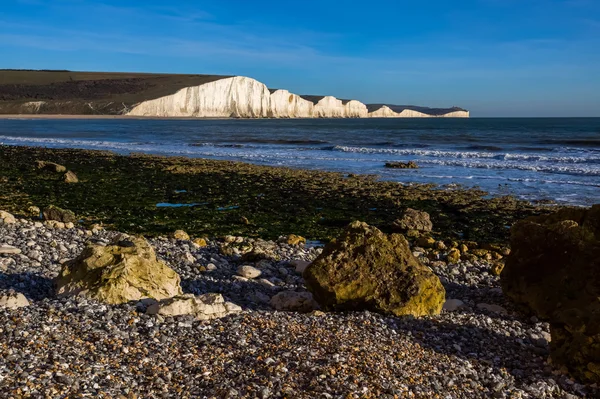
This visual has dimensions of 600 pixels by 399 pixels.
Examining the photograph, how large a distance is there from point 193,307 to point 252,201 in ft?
35.0

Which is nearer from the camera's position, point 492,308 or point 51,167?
point 492,308

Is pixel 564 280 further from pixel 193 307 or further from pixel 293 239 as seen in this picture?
pixel 293 239

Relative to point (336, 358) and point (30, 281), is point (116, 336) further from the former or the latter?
→ point (30, 281)

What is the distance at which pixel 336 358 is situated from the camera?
18.1 ft

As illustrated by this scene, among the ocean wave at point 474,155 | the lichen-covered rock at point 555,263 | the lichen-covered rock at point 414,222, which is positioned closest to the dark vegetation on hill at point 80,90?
the ocean wave at point 474,155

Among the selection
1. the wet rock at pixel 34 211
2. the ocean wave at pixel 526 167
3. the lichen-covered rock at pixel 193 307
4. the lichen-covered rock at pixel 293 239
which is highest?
the ocean wave at pixel 526 167

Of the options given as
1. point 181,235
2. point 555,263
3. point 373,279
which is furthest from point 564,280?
point 181,235

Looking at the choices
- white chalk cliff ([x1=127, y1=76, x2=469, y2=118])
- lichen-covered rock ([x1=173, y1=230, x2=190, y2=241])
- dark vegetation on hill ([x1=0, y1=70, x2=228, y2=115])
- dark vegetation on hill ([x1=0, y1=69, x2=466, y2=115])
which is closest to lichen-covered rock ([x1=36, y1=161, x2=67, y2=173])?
lichen-covered rock ([x1=173, y1=230, x2=190, y2=241])

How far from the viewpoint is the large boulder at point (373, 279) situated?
7.37 meters

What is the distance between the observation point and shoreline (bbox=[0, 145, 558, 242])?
1408 cm

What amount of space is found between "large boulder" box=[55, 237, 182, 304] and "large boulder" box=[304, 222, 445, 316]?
84.6 inches

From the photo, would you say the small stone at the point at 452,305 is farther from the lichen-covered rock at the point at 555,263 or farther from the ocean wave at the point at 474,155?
the ocean wave at the point at 474,155

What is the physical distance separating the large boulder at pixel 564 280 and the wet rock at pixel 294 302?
3109 mm

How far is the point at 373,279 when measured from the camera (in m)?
7.56
